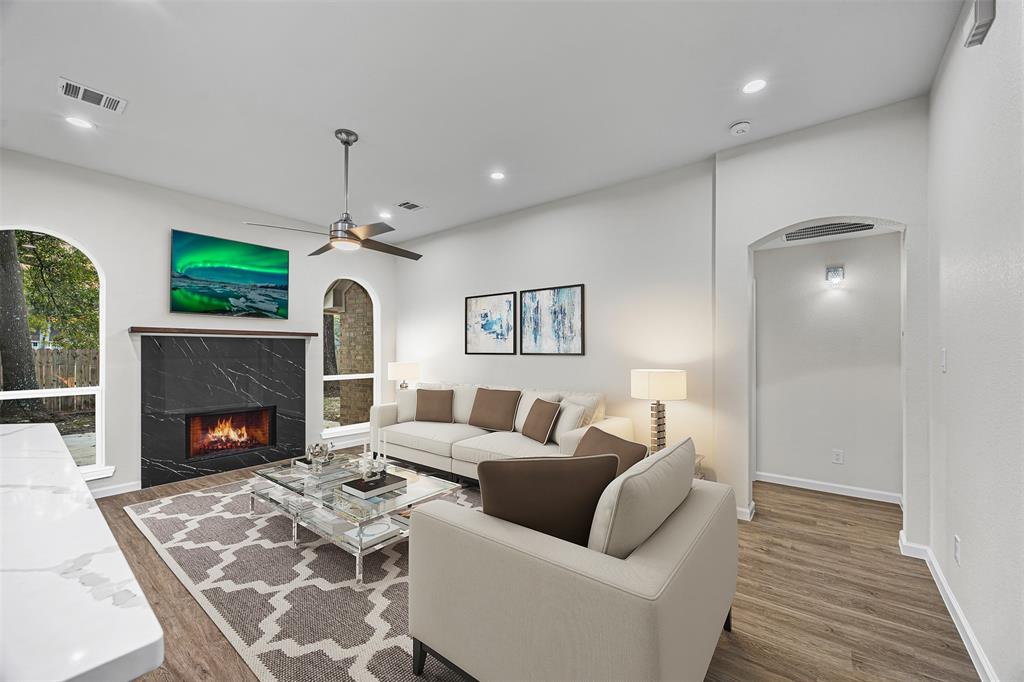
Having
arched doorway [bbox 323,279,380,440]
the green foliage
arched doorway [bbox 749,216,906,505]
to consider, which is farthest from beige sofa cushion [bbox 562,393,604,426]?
the green foliage

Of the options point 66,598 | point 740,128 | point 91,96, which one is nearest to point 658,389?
point 740,128

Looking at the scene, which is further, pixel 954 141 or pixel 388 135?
pixel 388 135

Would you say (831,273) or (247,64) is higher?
(247,64)

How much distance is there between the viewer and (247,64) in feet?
8.13

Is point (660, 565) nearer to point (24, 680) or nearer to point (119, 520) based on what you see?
point (24, 680)

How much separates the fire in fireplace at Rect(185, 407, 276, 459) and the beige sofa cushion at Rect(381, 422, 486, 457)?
1406mm

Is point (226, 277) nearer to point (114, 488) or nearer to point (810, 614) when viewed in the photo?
point (114, 488)

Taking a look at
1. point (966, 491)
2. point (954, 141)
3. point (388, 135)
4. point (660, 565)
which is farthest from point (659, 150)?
point (660, 565)

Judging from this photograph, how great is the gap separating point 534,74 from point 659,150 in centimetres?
140

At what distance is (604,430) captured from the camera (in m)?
3.37

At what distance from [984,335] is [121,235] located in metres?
5.94

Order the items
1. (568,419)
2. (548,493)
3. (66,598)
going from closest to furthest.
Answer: (66,598) → (548,493) → (568,419)

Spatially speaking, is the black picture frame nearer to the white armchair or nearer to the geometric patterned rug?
the geometric patterned rug

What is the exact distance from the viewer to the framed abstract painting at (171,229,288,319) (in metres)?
4.43
